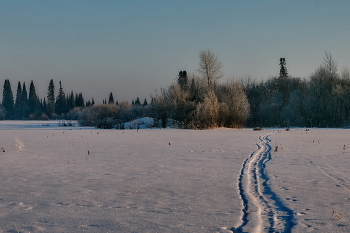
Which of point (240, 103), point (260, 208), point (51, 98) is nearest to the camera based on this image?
point (260, 208)

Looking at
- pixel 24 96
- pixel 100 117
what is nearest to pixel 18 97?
pixel 24 96

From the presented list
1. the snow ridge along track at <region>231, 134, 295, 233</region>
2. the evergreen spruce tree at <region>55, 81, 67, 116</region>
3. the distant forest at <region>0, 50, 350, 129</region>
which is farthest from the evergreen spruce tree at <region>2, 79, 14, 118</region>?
the snow ridge along track at <region>231, 134, 295, 233</region>

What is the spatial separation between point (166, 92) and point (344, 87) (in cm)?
2337

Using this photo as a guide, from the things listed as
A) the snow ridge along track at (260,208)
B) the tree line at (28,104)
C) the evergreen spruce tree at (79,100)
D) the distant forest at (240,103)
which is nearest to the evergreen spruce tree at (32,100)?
the tree line at (28,104)

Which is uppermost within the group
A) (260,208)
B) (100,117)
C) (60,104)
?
(60,104)

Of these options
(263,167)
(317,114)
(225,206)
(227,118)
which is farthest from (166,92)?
(225,206)

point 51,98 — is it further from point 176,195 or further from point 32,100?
point 176,195

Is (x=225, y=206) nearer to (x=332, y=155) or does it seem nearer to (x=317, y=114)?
(x=332, y=155)

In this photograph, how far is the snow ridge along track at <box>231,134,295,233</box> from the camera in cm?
406

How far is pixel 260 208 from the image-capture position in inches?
190

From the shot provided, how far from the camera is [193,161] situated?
9.91 m

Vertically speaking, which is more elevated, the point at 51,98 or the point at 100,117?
the point at 51,98

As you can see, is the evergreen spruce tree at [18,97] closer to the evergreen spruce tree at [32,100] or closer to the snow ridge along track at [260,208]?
the evergreen spruce tree at [32,100]

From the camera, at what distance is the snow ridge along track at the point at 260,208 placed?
13.3 feet
